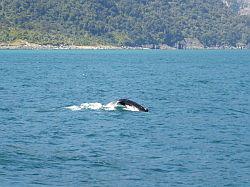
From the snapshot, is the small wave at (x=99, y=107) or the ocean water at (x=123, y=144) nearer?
the ocean water at (x=123, y=144)

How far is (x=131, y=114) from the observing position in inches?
2419

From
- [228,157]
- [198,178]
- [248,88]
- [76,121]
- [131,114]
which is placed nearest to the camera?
[198,178]

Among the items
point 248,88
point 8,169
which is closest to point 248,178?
point 8,169

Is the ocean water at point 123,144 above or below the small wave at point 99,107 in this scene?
below

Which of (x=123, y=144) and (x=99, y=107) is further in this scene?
(x=99, y=107)

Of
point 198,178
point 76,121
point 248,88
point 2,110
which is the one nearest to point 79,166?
point 198,178

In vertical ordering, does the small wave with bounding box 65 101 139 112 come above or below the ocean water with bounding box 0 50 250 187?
above

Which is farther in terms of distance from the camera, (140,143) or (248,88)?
(248,88)

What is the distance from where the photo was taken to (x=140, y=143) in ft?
153

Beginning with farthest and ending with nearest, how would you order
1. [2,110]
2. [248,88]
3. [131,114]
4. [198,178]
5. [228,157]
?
1. [248,88]
2. [2,110]
3. [131,114]
4. [228,157]
5. [198,178]

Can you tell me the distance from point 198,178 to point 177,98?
160ft

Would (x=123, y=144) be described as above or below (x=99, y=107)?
below

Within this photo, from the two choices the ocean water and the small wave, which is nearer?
the ocean water

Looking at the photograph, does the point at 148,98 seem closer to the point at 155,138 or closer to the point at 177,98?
the point at 177,98
